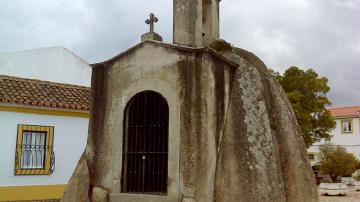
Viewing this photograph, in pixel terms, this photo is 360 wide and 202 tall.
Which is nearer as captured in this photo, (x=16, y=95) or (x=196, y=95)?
(x=196, y=95)

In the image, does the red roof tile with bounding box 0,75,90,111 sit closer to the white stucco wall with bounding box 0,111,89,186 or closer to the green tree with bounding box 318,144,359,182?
the white stucco wall with bounding box 0,111,89,186

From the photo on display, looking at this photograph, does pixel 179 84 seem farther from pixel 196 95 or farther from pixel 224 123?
pixel 224 123

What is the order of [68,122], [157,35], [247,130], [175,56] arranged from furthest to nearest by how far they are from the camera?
[68,122] → [157,35] → [175,56] → [247,130]

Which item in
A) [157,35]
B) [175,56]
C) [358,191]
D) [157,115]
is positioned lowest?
[358,191]

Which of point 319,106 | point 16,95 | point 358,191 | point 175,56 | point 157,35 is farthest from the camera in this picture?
point 319,106

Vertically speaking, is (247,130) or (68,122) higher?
(68,122)

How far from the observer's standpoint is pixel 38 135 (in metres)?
15.2

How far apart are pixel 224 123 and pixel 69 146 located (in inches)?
438

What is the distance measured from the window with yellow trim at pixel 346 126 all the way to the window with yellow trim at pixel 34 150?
104 ft

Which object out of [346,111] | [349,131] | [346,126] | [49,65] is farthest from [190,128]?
[346,111]

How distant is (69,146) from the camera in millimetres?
15812

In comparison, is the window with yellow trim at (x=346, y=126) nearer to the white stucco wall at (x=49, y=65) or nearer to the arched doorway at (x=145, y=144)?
the white stucco wall at (x=49, y=65)

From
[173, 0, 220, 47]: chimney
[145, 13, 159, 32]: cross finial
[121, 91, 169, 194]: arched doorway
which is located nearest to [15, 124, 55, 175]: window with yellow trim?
[121, 91, 169, 194]: arched doorway

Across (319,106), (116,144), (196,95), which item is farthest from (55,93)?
(319,106)
